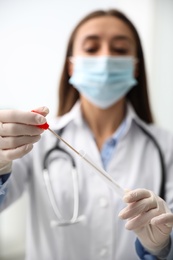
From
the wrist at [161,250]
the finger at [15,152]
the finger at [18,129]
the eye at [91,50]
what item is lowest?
the wrist at [161,250]

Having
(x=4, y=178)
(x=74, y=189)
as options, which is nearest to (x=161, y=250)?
(x=74, y=189)

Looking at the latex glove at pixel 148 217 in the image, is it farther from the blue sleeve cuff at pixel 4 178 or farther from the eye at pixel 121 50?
the eye at pixel 121 50

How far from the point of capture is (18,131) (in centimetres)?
49

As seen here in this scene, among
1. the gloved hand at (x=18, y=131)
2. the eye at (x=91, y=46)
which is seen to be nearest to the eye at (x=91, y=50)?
the eye at (x=91, y=46)

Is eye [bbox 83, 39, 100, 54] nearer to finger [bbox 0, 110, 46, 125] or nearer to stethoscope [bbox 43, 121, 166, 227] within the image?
stethoscope [bbox 43, 121, 166, 227]

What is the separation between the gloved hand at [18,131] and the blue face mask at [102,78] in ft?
1.11

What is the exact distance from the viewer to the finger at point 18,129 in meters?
0.49

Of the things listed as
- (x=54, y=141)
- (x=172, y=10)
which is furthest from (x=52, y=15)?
(x=54, y=141)

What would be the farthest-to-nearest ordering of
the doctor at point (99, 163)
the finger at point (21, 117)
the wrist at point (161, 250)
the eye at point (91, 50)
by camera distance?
the eye at point (91, 50) → the doctor at point (99, 163) → the wrist at point (161, 250) → the finger at point (21, 117)

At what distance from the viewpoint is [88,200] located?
723 millimetres

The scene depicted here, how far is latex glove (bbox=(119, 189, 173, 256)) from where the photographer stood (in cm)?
52

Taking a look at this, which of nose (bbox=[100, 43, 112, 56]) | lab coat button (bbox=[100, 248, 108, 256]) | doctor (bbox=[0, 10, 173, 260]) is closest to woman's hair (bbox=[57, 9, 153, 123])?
doctor (bbox=[0, 10, 173, 260])

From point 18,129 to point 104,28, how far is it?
46 cm

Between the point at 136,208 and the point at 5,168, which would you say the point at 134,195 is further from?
the point at 5,168
